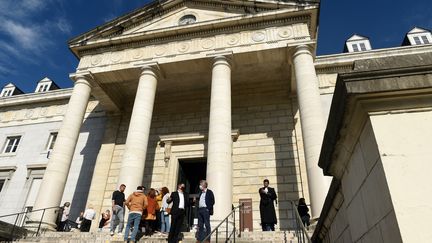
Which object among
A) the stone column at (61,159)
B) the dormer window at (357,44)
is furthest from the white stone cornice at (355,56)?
the stone column at (61,159)

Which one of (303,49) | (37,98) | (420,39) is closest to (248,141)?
(303,49)

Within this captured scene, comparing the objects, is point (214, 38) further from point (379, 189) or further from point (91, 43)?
point (379, 189)

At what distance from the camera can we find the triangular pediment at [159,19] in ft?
50.8

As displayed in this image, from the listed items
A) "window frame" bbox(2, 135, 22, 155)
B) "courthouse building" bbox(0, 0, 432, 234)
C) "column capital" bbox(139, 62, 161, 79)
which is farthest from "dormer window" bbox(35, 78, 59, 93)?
"column capital" bbox(139, 62, 161, 79)

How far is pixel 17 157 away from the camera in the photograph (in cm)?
2006

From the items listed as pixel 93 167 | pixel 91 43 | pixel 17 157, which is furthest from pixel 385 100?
pixel 17 157

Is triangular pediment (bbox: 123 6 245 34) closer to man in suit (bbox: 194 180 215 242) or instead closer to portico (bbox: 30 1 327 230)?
portico (bbox: 30 1 327 230)

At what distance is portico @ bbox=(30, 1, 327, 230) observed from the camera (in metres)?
12.6

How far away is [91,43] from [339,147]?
1617cm

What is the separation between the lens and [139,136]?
1312cm

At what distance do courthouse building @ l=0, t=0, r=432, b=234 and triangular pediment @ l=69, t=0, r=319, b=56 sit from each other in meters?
0.06

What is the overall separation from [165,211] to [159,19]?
11.0 metres

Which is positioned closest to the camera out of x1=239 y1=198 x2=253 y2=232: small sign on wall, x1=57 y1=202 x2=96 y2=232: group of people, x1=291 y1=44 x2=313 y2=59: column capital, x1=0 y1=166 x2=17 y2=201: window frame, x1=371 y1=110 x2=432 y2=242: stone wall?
x1=371 y1=110 x2=432 y2=242: stone wall

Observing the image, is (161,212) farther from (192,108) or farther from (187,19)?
(187,19)
